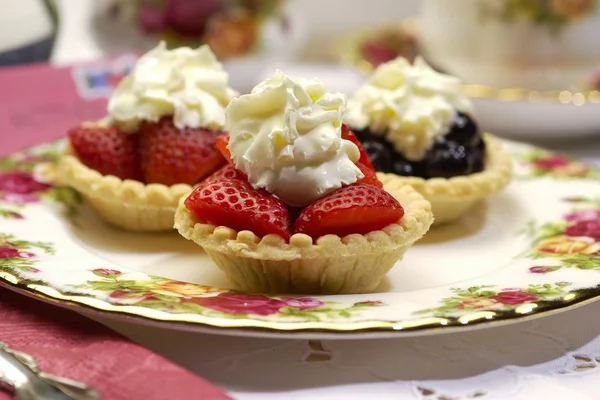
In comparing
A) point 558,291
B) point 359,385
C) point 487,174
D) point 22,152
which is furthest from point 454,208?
point 22,152

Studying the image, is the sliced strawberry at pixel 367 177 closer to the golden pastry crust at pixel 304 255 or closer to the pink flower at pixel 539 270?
the golden pastry crust at pixel 304 255

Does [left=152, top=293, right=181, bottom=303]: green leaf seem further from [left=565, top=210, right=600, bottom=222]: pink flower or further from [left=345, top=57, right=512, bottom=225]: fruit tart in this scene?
[left=565, top=210, right=600, bottom=222]: pink flower

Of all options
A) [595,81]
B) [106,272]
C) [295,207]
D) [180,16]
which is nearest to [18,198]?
[106,272]

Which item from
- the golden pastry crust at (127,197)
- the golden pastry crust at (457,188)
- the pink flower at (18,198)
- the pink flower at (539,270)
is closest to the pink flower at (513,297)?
the pink flower at (539,270)

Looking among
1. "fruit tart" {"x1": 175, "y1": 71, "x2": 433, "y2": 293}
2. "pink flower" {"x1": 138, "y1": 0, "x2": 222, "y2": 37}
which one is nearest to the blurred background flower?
"pink flower" {"x1": 138, "y1": 0, "x2": 222, "y2": 37}

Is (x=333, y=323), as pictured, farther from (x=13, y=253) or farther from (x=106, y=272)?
(x=13, y=253)

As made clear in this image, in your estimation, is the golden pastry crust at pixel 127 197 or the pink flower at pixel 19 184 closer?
the golden pastry crust at pixel 127 197

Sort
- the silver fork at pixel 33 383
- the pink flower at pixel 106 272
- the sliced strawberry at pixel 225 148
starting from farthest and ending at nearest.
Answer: the sliced strawberry at pixel 225 148
the pink flower at pixel 106 272
the silver fork at pixel 33 383

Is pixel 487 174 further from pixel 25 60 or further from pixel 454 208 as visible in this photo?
pixel 25 60
